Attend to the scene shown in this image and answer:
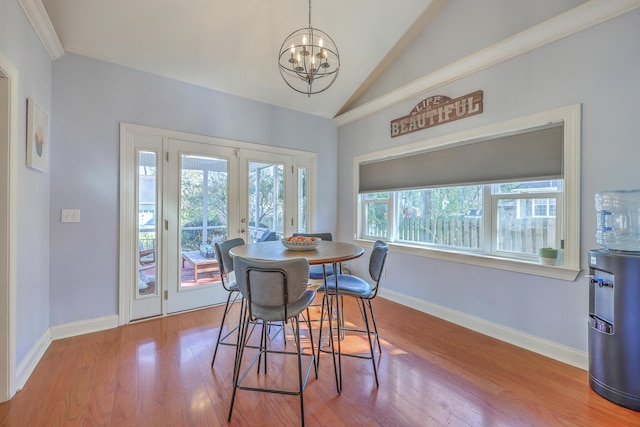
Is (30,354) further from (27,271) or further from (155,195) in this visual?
(155,195)

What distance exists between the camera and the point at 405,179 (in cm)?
341

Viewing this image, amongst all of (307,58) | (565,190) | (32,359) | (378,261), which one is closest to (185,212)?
(32,359)

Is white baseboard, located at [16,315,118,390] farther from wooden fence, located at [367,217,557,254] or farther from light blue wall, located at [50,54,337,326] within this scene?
wooden fence, located at [367,217,557,254]

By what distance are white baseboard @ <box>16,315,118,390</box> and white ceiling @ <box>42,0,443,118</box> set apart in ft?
8.17

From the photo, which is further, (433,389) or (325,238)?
(325,238)

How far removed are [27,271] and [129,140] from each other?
140 centimetres

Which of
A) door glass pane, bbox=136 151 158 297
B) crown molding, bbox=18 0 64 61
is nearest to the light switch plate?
door glass pane, bbox=136 151 158 297

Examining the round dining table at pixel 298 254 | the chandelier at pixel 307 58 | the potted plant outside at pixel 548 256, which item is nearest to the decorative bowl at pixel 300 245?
the round dining table at pixel 298 254

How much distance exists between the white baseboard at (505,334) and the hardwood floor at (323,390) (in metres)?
0.08

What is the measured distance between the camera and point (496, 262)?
2.55 metres

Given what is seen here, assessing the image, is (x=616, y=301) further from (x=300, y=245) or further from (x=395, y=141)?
(x=395, y=141)

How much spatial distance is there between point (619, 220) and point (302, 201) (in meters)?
3.17

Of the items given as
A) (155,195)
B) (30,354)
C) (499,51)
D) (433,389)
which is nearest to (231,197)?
(155,195)

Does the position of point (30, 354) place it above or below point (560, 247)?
below
